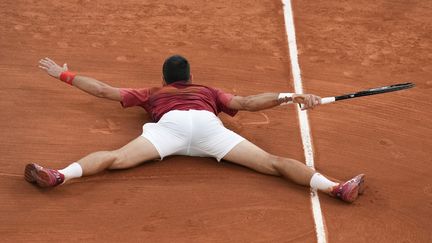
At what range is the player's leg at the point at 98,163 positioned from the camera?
7.89 meters

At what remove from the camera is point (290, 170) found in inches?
327

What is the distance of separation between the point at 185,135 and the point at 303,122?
1.66m

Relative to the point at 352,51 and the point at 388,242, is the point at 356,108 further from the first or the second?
the point at 388,242

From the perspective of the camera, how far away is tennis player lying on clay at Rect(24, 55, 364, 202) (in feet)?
26.7

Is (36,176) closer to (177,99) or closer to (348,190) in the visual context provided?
(177,99)

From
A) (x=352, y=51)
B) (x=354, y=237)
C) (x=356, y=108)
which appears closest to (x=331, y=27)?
(x=352, y=51)

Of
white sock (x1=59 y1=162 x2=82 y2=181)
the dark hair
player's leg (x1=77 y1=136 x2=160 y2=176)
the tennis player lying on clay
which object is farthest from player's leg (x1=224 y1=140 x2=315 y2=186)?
white sock (x1=59 y1=162 x2=82 y2=181)

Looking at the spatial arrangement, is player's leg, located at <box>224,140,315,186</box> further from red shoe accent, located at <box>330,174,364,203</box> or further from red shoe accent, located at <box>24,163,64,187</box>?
red shoe accent, located at <box>24,163,64,187</box>

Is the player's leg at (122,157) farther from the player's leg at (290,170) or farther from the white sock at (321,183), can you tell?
the white sock at (321,183)

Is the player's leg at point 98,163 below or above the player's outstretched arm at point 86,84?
below

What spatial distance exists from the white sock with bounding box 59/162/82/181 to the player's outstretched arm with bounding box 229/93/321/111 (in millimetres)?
1794

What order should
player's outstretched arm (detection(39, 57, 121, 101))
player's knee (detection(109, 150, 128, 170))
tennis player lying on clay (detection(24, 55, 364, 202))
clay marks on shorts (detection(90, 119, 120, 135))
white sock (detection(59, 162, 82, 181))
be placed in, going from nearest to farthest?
white sock (detection(59, 162, 82, 181)) < tennis player lying on clay (detection(24, 55, 364, 202)) < player's knee (detection(109, 150, 128, 170)) < player's outstretched arm (detection(39, 57, 121, 101)) < clay marks on shorts (detection(90, 119, 120, 135))

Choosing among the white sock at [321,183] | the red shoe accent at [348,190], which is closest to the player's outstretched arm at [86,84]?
the white sock at [321,183]

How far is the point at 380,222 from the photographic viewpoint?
798 centimetres
